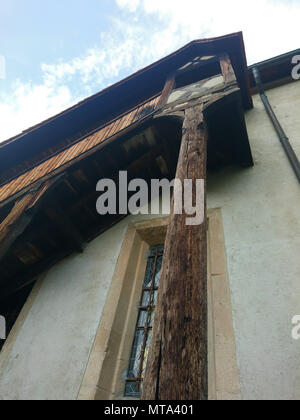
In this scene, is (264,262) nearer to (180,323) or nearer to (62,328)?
(180,323)

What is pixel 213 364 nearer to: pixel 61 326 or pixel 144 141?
pixel 61 326

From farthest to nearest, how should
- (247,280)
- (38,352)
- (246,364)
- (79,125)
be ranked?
(79,125) < (38,352) < (247,280) < (246,364)

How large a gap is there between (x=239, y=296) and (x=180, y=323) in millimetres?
1687

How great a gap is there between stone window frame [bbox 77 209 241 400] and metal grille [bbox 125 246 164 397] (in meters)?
0.06

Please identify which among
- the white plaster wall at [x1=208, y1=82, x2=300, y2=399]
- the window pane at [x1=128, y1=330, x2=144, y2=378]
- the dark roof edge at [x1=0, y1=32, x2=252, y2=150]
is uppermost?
the dark roof edge at [x1=0, y1=32, x2=252, y2=150]

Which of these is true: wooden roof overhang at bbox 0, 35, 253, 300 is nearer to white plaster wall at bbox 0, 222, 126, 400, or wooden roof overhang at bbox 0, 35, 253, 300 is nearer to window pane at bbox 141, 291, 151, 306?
white plaster wall at bbox 0, 222, 126, 400

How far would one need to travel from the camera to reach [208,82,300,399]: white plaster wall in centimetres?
207

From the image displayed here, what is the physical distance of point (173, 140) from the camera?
3857 mm

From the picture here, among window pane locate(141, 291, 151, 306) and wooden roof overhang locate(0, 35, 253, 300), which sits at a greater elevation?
wooden roof overhang locate(0, 35, 253, 300)

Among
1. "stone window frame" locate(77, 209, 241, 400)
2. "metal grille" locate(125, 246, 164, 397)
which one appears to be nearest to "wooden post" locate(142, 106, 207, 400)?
"stone window frame" locate(77, 209, 241, 400)

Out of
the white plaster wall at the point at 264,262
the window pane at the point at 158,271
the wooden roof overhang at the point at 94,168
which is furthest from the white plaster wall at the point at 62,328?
the white plaster wall at the point at 264,262

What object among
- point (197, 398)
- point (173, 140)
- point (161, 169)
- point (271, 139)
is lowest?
point (271, 139)
